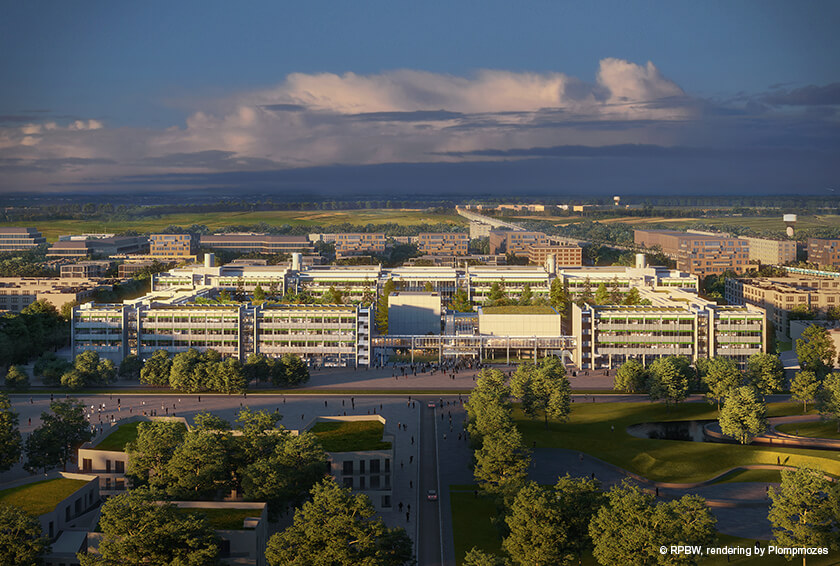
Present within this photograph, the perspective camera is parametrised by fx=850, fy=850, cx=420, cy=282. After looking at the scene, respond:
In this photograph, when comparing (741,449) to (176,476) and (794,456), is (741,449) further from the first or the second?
(176,476)

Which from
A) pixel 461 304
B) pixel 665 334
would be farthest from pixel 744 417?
pixel 461 304

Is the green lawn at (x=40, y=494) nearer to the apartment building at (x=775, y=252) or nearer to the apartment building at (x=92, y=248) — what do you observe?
the apartment building at (x=92, y=248)

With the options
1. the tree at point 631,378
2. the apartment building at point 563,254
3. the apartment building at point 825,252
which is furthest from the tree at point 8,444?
the apartment building at point 825,252

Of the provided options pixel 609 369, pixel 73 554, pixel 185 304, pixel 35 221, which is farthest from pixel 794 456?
pixel 35 221

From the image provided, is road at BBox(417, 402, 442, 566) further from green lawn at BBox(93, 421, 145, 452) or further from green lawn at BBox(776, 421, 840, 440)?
green lawn at BBox(776, 421, 840, 440)

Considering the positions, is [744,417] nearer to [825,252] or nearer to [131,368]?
[131,368]

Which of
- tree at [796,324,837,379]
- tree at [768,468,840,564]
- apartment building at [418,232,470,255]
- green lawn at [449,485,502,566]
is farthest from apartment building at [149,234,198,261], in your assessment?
tree at [768,468,840,564]
